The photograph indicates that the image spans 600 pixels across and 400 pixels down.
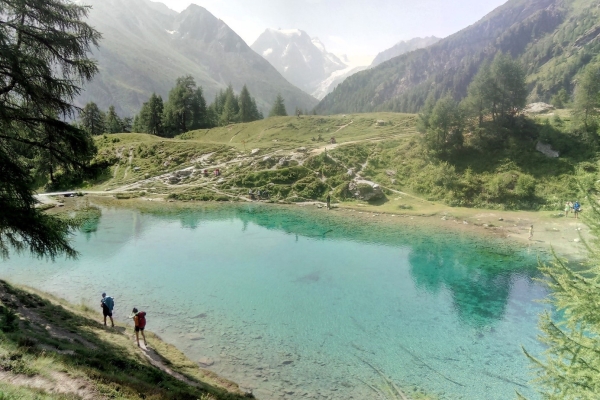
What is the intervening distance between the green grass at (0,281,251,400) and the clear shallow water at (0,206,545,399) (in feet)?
7.76

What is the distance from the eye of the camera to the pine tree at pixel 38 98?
13039 mm

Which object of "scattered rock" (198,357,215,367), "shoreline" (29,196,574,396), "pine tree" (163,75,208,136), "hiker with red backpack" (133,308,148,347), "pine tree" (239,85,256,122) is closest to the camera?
"scattered rock" (198,357,215,367)

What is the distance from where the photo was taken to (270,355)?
20438mm

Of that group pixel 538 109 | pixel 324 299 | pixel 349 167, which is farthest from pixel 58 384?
pixel 538 109

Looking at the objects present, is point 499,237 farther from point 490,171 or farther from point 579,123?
point 579,123

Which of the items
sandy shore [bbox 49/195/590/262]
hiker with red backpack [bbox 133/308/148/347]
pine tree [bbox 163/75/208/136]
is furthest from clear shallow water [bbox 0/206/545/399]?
pine tree [bbox 163/75/208/136]

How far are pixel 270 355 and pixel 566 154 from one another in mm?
65107

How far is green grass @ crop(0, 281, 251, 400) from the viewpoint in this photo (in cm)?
1128

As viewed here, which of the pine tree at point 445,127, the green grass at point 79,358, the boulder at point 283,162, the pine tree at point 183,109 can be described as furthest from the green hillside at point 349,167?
the green grass at point 79,358

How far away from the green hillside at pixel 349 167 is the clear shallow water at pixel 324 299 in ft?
61.0

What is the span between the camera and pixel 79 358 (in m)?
13.6

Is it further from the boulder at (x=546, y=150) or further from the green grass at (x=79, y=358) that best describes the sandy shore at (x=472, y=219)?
the green grass at (x=79, y=358)

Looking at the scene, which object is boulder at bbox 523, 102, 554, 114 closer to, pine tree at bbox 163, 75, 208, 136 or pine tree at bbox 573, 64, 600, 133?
pine tree at bbox 573, 64, 600, 133

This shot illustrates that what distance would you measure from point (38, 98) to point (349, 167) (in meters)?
62.4
